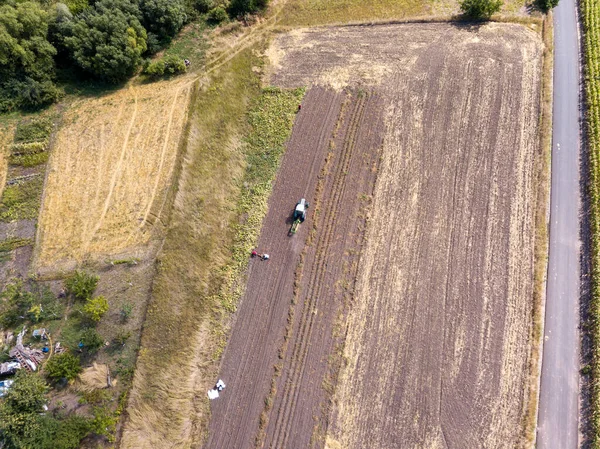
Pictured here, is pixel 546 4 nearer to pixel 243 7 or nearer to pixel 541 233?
pixel 541 233

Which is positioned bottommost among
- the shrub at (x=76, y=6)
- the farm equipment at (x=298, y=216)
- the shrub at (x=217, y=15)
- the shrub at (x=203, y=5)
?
the farm equipment at (x=298, y=216)

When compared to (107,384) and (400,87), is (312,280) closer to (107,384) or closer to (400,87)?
(107,384)

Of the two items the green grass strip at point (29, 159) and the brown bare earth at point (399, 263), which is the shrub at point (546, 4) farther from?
the green grass strip at point (29, 159)

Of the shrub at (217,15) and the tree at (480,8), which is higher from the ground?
the shrub at (217,15)

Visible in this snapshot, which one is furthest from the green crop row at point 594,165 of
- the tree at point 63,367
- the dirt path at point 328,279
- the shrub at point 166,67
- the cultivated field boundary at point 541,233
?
the shrub at point 166,67

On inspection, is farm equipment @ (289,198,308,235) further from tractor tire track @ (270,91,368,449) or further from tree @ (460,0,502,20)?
tree @ (460,0,502,20)

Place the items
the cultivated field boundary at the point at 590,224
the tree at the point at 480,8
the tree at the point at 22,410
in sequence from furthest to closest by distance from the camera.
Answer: the tree at the point at 480,8 < the cultivated field boundary at the point at 590,224 < the tree at the point at 22,410

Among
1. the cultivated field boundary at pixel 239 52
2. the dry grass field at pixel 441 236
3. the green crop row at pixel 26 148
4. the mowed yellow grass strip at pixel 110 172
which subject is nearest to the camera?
the dry grass field at pixel 441 236

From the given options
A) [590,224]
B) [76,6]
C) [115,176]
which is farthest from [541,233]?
[76,6]
